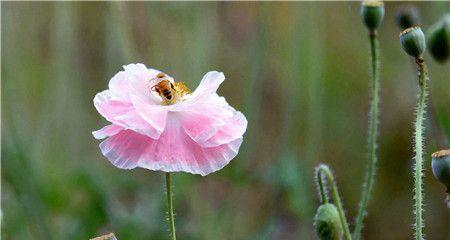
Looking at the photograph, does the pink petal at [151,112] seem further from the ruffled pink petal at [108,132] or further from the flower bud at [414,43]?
the flower bud at [414,43]

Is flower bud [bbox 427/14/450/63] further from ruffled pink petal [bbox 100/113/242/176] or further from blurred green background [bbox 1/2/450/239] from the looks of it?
ruffled pink petal [bbox 100/113/242/176]

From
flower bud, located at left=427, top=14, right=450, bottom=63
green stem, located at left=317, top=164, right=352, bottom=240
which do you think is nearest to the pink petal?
green stem, located at left=317, top=164, right=352, bottom=240

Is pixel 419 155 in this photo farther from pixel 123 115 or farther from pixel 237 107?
pixel 237 107

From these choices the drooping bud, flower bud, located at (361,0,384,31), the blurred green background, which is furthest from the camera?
the blurred green background

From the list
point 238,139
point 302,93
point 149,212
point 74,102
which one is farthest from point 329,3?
point 238,139

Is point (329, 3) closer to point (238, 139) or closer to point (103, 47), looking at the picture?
point (103, 47)

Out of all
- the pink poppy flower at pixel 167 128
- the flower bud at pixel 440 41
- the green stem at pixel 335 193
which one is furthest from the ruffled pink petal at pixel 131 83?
the flower bud at pixel 440 41
